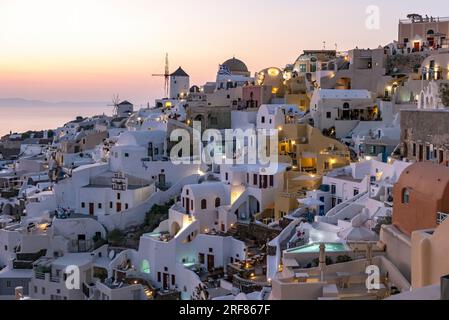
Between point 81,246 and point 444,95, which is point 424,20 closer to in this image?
point 444,95

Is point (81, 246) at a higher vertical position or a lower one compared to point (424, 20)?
lower

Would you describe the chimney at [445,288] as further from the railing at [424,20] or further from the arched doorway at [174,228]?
Result: the railing at [424,20]

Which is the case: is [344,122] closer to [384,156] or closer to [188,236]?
[384,156]

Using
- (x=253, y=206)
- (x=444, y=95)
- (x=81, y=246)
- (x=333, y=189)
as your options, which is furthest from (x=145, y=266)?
(x=444, y=95)

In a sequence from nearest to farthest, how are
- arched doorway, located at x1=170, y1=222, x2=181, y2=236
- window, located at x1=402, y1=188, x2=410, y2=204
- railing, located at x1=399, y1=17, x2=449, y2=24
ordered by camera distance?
window, located at x1=402, y1=188, x2=410, y2=204 < arched doorway, located at x1=170, y1=222, x2=181, y2=236 < railing, located at x1=399, y1=17, x2=449, y2=24

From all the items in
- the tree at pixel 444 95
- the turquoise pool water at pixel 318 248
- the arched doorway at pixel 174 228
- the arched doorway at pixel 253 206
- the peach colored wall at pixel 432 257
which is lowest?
the arched doorway at pixel 174 228

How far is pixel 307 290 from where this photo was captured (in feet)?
33.6

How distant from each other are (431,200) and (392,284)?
1868mm

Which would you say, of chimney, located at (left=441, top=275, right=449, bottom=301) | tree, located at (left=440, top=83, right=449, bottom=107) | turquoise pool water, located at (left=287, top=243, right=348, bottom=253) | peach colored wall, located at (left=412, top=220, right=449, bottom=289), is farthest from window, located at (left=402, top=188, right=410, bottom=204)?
chimney, located at (left=441, top=275, right=449, bottom=301)

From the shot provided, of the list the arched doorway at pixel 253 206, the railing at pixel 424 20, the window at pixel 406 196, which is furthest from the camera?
the railing at pixel 424 20

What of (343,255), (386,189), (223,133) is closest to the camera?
(343,255)

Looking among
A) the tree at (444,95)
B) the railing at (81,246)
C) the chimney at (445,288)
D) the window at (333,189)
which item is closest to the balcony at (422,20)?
the tree at (444,95)

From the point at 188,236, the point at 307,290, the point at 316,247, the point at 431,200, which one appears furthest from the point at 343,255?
the point at 188,236

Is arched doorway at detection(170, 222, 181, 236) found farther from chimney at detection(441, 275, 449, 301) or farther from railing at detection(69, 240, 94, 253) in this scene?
chimney at detection(441, 275, 449, 301)
